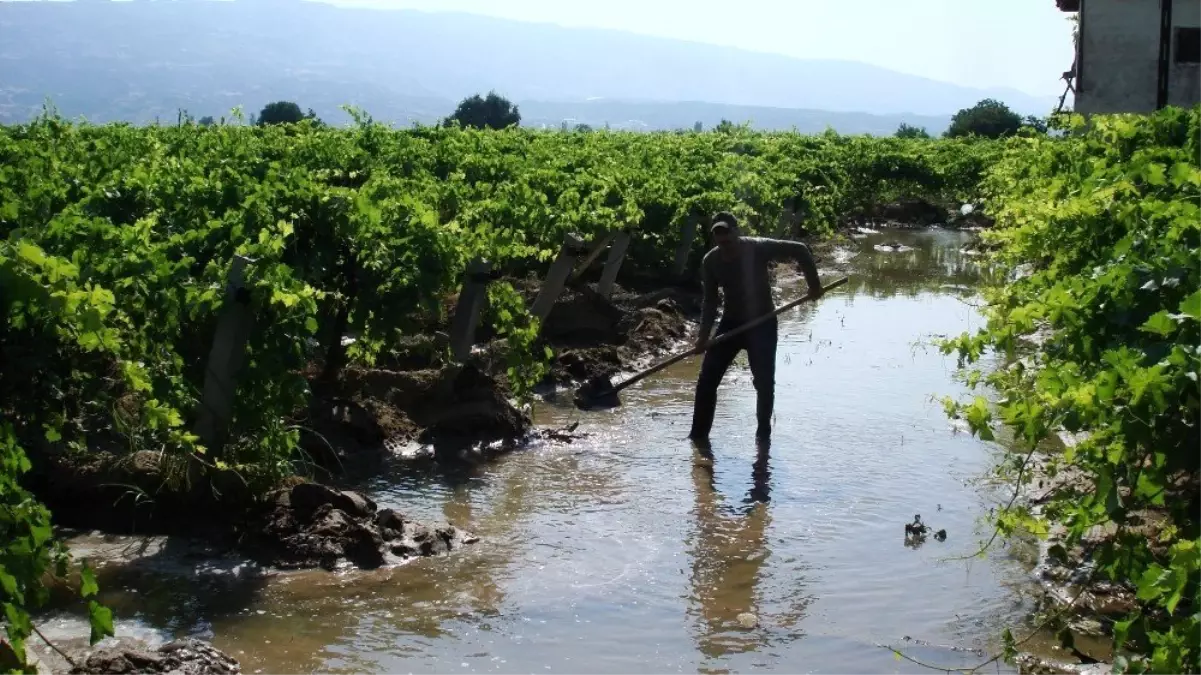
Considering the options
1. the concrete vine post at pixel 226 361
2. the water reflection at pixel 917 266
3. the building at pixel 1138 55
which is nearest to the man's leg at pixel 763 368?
the concrete vine post at pixel 226 361

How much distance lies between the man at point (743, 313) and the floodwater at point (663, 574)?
0.27 m

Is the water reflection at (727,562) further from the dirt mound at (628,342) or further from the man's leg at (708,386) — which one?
the dirt mound at (628,342)

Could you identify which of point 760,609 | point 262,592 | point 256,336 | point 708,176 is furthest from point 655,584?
point 708,176

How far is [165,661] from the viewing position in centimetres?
596

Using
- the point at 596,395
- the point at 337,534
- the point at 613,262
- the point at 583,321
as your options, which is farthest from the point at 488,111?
the point at 337,534

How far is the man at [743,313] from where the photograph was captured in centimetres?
A: 1123

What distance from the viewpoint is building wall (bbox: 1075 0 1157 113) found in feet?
96.5

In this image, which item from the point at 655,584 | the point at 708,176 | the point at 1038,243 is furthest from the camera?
the point at 708,176

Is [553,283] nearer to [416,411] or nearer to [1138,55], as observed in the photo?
[416,411]

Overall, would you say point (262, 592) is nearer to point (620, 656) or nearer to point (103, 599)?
point (103, 599)

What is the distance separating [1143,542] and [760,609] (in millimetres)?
3018

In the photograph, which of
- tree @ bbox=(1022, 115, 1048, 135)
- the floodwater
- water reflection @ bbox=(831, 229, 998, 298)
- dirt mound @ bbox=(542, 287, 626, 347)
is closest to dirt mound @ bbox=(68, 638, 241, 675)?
the floodwater

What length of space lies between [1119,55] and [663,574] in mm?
24910

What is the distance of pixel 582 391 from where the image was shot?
41.1ft
